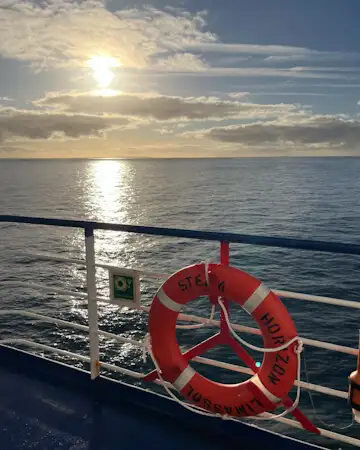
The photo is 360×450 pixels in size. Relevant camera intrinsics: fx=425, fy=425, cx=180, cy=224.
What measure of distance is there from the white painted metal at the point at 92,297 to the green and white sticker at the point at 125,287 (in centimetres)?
14

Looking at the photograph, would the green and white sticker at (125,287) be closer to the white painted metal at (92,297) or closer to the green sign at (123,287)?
the green sign at (123,287)

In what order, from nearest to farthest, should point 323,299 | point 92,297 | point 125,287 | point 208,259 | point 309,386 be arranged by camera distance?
point 323,299 → point 309,386 → point 125,287 → point 92,297 → point 208,259

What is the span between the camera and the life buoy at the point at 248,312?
1.84m

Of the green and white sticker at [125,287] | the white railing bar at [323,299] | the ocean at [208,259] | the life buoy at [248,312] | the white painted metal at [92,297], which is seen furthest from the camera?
the ocean at [208,259]

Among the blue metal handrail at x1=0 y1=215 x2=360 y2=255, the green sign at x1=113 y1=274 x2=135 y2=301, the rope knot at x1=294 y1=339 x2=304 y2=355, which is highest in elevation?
the blue metal handrail at x1=0 y1=215 x2=360 y2=255

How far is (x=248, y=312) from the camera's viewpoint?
1913mm

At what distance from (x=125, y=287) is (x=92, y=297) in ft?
0.85

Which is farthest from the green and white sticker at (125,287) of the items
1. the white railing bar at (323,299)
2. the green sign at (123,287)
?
the white railing bar at (323,299)

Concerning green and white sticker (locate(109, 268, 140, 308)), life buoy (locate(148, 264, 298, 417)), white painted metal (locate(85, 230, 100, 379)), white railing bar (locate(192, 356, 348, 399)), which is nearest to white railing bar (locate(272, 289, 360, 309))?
life buoy (locate(148, 264, 298, 417))

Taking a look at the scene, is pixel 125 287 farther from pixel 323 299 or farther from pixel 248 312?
pixel 323 299

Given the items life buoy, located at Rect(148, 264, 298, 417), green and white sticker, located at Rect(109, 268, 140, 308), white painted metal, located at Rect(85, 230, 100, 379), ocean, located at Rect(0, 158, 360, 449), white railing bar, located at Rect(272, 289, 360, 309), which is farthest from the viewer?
ocean, located at Rect(0, 158, 360, 449)

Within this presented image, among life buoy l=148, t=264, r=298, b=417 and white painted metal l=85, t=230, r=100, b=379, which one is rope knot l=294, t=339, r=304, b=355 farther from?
white painted metal l=85, t=230, r=100, b=379

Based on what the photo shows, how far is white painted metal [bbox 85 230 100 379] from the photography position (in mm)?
2369

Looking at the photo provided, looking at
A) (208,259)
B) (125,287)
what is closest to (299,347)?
(125,287)
